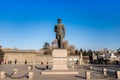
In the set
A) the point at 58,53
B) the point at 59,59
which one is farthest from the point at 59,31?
the point at 59,59

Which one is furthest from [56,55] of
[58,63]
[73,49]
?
[73,49]

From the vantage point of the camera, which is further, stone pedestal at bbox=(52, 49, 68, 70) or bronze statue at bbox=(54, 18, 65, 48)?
bronze statue at bbox=(54, 18, 65, 48)

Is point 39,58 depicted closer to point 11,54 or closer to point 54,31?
point 11,54

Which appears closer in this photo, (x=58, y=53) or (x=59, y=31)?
(x=58, y=53)

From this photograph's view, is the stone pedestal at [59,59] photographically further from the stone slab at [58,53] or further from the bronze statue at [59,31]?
the bronze statue at [59,31]

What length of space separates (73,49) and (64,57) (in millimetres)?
68014

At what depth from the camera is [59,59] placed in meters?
18.9

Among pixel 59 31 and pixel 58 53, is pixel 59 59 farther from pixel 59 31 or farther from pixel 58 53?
pixel 59 31

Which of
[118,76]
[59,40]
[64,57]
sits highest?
[59,40]

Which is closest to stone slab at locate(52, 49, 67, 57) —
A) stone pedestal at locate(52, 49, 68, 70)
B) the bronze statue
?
stone pedestal at locate(52, 49, 68, 70)

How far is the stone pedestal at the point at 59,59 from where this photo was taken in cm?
1886

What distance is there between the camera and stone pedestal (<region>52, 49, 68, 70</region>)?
18.9 metres

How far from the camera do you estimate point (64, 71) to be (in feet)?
57.7

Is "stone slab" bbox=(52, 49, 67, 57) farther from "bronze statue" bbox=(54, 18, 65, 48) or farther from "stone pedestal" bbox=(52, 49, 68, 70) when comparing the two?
"bronze statue" bbox=(54, 18, 65, 48)
